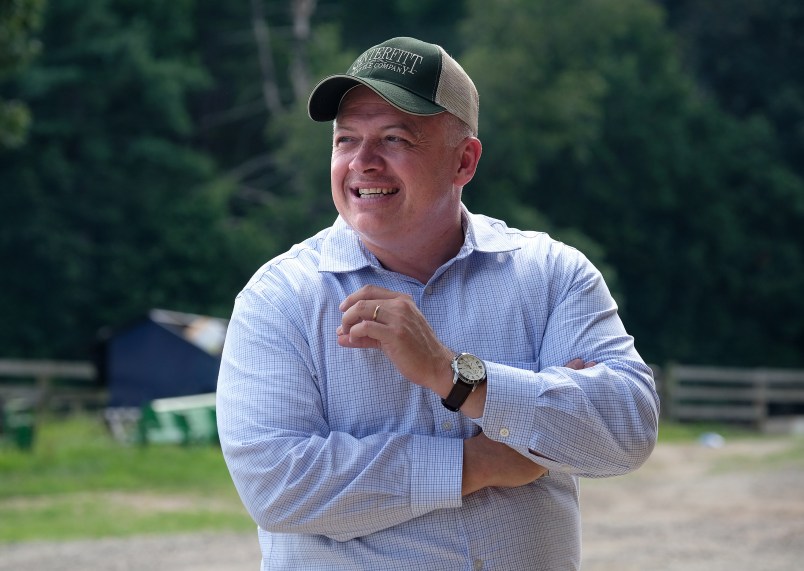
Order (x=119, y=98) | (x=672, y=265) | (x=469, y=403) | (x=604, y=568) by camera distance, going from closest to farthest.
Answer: (x=469, y=403)
(x=604, y=568)
(x=119, y=98)
(x=672, y=265)

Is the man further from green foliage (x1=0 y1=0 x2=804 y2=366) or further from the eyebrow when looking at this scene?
green foliage (x1=0 y1=0 x2=804 y2=366)

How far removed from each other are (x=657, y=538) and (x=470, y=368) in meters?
7.56

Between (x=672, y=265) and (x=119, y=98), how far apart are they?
14209 mm

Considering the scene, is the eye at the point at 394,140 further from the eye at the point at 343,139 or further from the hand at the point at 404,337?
the hand at the point at 404,337

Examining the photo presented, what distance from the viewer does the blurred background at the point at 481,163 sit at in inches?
1092

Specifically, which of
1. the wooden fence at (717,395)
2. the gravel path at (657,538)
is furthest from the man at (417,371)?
the wooden fence at (717,395)

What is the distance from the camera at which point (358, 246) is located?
8.55ft

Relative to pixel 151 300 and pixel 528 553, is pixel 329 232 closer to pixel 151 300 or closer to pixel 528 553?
pixel 528 553

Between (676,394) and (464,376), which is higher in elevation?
(464,376)

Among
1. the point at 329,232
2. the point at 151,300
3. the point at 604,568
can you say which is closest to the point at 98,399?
the point at 151,300

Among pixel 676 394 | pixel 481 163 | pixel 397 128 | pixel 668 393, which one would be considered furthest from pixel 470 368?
pixel 481 163

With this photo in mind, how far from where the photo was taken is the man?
7.76 feet

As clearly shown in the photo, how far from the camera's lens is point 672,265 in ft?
108

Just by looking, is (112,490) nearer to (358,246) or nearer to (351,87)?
(358,246)
